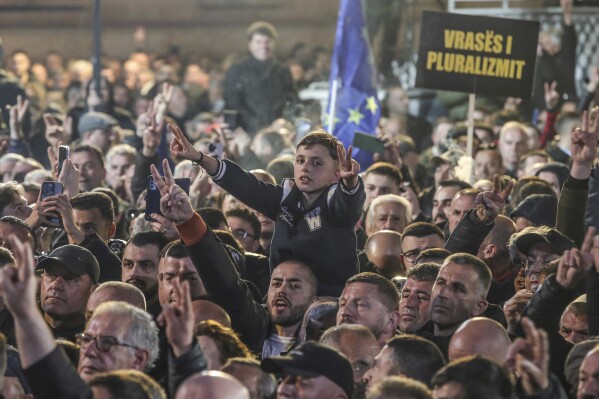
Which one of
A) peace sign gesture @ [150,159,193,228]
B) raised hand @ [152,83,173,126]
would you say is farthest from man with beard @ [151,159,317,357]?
raised hand @ [152,83,173,126]

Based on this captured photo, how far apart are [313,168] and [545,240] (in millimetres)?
1393

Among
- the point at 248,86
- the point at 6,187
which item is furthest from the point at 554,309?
the point at 248,86

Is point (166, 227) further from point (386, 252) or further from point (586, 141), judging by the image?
point (586, 141)

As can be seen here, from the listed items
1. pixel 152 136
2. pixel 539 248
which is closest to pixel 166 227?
pixel 539 248

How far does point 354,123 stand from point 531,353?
26.3 feet

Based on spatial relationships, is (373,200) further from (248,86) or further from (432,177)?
(248,86)

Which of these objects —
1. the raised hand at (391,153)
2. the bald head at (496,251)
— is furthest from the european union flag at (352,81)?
the bald head at (496,251)

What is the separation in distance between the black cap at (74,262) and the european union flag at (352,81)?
5515 millimetres

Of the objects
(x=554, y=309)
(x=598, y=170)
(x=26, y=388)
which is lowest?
(x=26, y=388)

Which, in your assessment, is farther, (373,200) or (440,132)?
(440,132)

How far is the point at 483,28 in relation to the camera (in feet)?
38.7

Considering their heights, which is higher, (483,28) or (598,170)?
(483,28)

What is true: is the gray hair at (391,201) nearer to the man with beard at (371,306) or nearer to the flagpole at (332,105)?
the man with beard at (371,306)

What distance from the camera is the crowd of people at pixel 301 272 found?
18.5 ft
